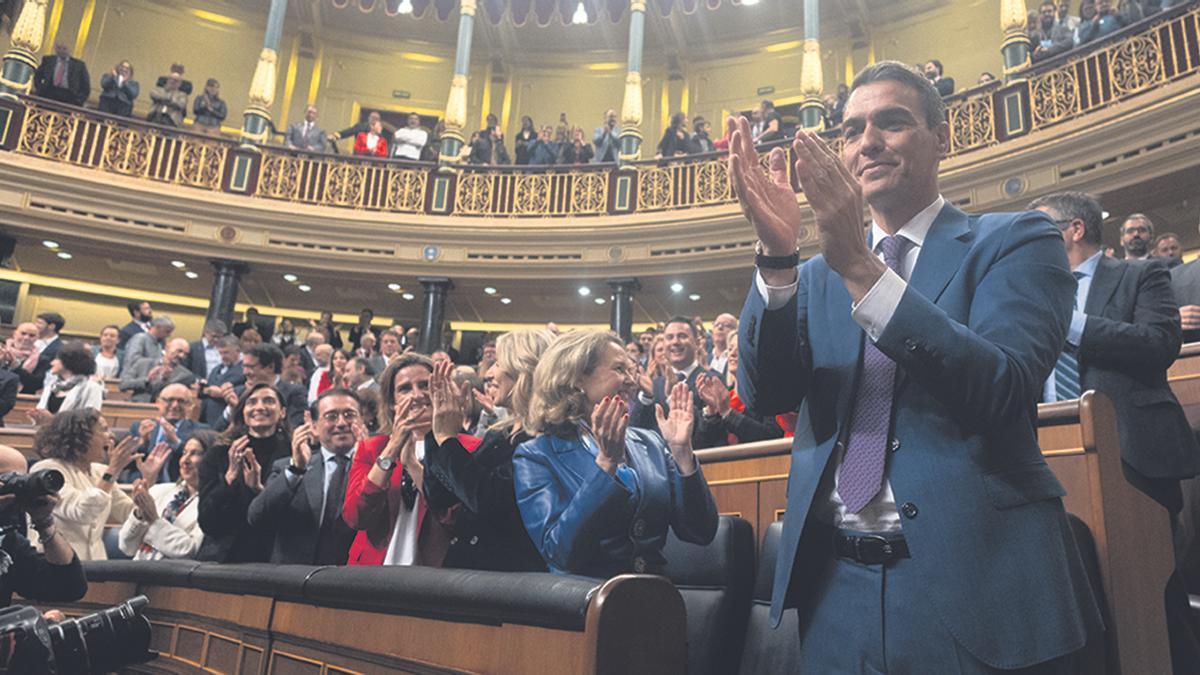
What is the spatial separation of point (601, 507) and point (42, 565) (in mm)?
1549

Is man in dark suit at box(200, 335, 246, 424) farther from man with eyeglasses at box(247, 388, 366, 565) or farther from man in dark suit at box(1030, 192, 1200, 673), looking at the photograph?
man in dark suit at box(1030, 192, 1200, 673)

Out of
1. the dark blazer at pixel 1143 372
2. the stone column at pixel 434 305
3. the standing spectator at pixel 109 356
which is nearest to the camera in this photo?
the dark blazer at pixel 1143 372

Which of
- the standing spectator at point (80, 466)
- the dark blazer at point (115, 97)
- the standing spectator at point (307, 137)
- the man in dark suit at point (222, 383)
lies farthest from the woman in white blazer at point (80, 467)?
the dark blazer at point (115, 97)

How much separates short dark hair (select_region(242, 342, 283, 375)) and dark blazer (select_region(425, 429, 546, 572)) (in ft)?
8.99

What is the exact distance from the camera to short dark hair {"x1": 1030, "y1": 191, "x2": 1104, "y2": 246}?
2377mm

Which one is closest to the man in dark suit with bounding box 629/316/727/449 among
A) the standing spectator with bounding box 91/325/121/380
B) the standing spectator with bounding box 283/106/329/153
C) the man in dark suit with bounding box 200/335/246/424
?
the man in dark suit with bounding box 200/335/246/424

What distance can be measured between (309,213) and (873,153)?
9.69 meters

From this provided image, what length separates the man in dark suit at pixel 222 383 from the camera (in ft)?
18.0

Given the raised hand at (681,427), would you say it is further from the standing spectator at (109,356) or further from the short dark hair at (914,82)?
the standing spectator at (109,356)

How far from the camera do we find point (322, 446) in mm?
2723

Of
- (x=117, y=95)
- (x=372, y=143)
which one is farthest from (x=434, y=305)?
(x=117, y=95)

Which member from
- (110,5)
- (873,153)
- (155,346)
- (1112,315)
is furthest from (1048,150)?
(110,5)

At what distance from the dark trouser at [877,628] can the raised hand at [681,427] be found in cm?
71

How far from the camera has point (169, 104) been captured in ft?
34.1
